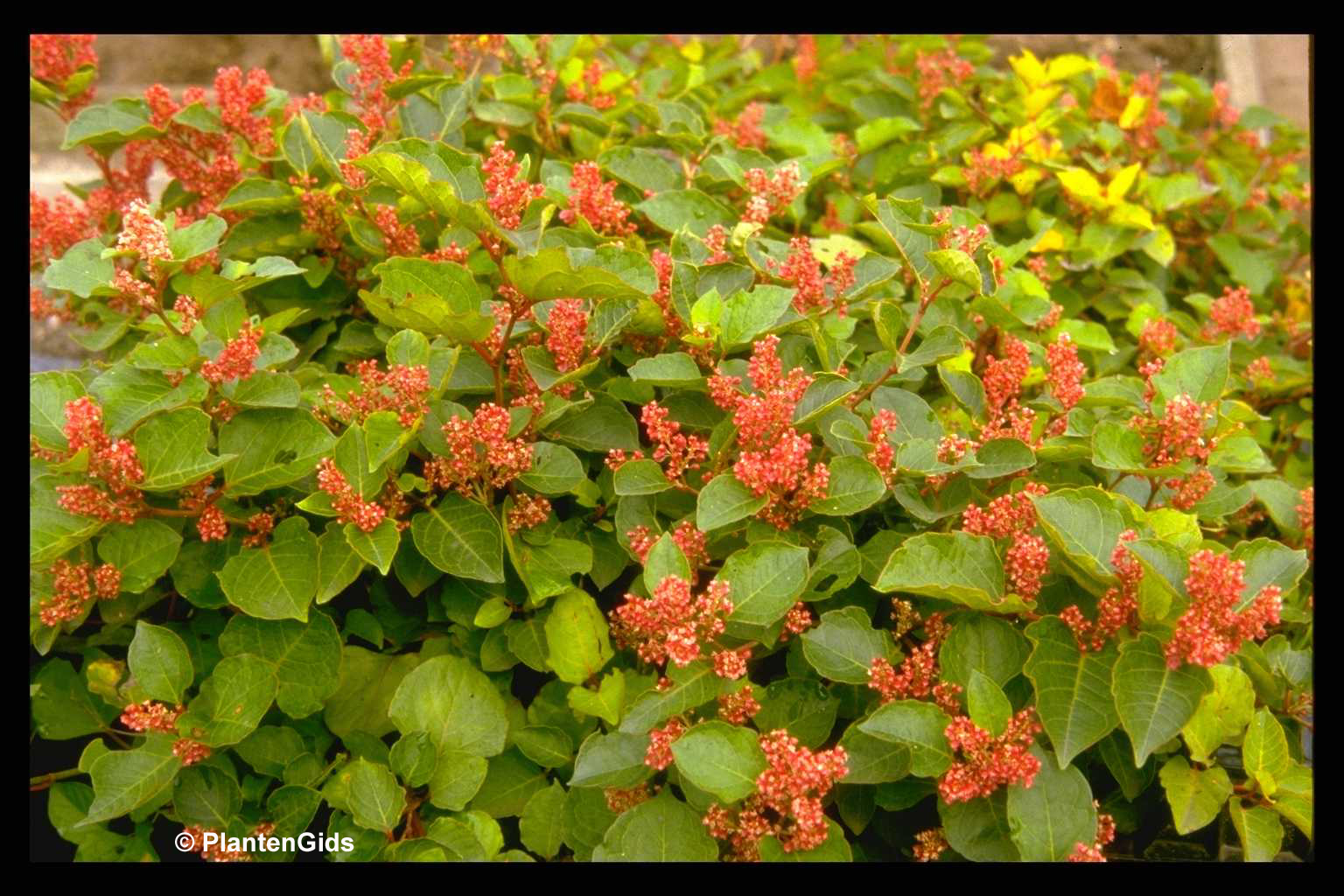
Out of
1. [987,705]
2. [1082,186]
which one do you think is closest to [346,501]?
[987,705]

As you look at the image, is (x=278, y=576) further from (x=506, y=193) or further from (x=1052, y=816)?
(x=1052, y=816)

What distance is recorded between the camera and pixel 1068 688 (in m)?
1.23

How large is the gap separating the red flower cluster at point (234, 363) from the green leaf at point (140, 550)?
0.64 feet

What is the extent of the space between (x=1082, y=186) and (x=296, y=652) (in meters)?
1.62

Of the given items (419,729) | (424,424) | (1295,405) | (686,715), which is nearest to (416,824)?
(419,729)

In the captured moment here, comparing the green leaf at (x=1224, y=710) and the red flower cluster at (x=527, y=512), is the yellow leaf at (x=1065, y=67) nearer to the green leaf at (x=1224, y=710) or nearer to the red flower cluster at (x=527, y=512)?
the green leaf at (x=1224, y=710)

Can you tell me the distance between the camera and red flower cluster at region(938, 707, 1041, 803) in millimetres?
1193

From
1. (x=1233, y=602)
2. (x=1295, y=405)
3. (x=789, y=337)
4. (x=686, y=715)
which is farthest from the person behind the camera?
(x=1295, y=405)

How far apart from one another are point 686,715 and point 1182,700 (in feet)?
1.74

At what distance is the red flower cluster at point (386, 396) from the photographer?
1.31 meters

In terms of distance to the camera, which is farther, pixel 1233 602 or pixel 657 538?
pixel 657 538

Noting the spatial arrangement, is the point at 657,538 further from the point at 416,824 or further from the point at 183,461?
the point at 183,461

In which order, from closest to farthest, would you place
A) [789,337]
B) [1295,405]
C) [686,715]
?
[686,715] < [789,337] < [1295,405]

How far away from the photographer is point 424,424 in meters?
1.39
